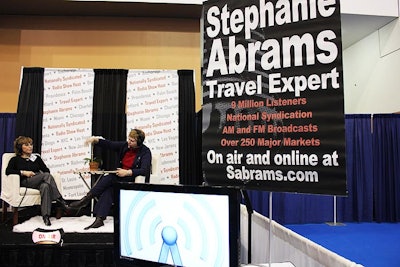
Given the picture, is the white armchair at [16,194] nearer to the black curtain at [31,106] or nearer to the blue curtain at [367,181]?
the black curtain at [31,106]

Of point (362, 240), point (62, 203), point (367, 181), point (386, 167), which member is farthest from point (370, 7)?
point (62, 203)

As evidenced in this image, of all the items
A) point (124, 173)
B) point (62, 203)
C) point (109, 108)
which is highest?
point (109, 108)

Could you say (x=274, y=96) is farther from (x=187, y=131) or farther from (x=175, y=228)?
(x=187, y=131)

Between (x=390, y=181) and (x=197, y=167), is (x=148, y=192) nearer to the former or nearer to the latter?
(x=197, y=167)

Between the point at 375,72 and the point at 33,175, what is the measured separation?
5.57m

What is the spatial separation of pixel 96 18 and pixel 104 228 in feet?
11.5

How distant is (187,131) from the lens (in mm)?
5246

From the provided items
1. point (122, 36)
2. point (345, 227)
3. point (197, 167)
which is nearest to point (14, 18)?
point (122, 36)

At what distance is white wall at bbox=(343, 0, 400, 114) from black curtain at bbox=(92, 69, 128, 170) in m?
4.17

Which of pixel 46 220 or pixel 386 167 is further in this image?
pixel 386 167

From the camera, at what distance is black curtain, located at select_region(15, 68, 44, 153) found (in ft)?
16.6

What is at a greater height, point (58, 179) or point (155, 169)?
point (155, 169)

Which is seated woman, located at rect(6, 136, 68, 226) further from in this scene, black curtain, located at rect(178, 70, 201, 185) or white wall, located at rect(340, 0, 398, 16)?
white wall, located at rect(340, 0, 398, 16)

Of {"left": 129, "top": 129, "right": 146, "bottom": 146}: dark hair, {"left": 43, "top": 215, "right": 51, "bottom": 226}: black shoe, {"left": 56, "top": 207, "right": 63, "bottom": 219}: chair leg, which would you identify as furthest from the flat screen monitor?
{"left": 56, "top": 207, "right": 63, "bottom": 219}: chair leg
